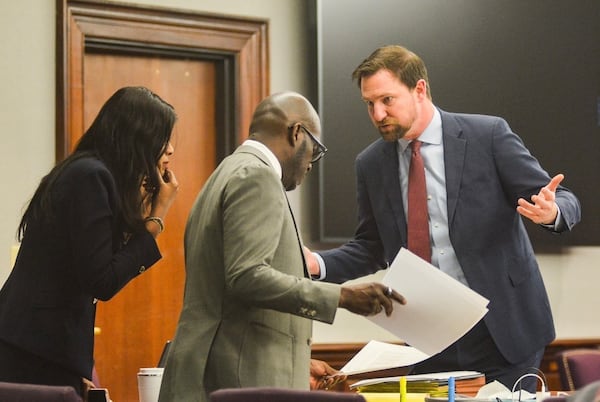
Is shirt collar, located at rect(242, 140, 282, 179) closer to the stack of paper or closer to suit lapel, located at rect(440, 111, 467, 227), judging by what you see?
the stack of paper

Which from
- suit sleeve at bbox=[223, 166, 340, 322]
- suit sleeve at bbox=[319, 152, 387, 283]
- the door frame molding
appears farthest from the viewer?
the door frame molding

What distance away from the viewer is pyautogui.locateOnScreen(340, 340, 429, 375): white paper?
2785 mm

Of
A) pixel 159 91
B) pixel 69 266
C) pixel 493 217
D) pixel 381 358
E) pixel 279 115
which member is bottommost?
pixel 381 358

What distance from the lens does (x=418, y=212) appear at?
138 inches

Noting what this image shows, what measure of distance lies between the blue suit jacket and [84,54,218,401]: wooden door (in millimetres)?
1750

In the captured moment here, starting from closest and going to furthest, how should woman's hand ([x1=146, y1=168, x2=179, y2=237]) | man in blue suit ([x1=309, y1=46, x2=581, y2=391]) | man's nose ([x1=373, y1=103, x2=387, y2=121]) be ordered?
woman's hand ([x1=146, y1=168, x2=179, y2=237]) < man in blue suit ([x1=309, y1=46, x2=581, y2=391]) < man's nose ([x1=373, y1=103, x2=387, y2=121])

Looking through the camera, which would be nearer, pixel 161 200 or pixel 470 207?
pixel 161 200

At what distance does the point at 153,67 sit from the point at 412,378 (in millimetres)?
2956

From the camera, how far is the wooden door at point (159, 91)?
493 centimetres

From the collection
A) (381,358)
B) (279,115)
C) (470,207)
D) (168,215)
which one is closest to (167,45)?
(168,215)

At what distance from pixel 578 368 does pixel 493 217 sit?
555mm

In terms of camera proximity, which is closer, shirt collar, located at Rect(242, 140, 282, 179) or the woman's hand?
shirt collar, located at Rect(242, 140, 282, 179)

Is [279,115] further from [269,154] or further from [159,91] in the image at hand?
[159,91]

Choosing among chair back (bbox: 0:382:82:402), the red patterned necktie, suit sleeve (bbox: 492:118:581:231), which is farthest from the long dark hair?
suit sleeve (bbox: 492:118:581:231)
